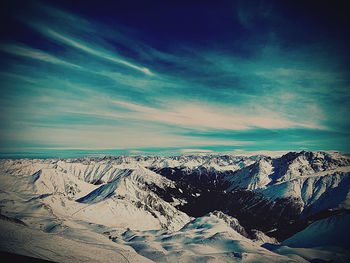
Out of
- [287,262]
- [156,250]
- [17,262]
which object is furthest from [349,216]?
[17,262]

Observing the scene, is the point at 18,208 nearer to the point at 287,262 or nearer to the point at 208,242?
the point at 208,242

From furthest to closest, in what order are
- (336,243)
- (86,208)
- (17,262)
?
(86,208)
(336,243)
(17,262)

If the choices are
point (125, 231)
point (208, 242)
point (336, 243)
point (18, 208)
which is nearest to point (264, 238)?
point (336, 243)

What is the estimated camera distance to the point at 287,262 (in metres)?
73.1

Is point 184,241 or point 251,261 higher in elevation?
point 251,261

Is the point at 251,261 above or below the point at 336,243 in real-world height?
above

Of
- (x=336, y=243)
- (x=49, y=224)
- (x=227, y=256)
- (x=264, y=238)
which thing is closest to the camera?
(x=227, y=256)

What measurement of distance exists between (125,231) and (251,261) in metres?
92.1

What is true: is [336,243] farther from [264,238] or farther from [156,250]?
[156,250]

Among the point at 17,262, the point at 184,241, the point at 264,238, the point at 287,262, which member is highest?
the point at 17,262

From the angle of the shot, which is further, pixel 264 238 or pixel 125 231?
pixel 264 238

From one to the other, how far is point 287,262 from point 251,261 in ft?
44.5

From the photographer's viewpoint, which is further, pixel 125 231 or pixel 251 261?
pixel 125 231

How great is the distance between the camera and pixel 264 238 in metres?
171
